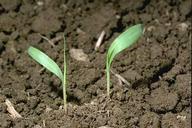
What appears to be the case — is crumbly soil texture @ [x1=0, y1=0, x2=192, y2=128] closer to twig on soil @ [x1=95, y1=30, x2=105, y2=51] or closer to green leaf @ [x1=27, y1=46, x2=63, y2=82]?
twig on soil @ [x1=95, y1=30, x2=105, y2=51]

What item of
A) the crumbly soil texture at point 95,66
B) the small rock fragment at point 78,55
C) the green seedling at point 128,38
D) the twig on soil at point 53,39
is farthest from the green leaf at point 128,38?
the twig on soil at point 53,39

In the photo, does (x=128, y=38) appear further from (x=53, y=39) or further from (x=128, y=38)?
(x=53, y=39)

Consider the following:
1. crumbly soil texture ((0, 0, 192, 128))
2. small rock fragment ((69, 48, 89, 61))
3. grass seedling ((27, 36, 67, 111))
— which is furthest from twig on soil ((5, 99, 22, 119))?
small rock fragment ((69, 48, 89, 61))

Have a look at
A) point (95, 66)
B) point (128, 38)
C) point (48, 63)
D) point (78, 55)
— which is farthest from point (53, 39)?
point (128, 38)

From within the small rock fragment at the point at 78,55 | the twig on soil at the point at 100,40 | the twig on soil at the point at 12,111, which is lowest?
the twig on soil at the point at 12,111

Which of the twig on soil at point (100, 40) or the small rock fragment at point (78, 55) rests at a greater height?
the twig on soil at point (100, 40)

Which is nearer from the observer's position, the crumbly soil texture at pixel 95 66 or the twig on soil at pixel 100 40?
the crumbly soil texture at pixel 95 66

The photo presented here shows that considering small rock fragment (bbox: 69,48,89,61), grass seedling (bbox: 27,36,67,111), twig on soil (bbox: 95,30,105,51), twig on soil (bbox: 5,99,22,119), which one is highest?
twig on soil (bbox: 95,30,105,51)

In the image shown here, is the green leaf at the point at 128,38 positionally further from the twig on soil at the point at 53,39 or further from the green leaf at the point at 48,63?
the twig on soil at the point at 53,39

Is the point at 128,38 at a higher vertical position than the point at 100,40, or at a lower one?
lower

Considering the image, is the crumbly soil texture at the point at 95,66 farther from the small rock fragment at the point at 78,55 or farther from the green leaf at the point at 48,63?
the green leaf at the point at 48,63
